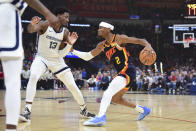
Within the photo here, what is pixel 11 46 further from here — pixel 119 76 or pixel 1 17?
pixel 119 76

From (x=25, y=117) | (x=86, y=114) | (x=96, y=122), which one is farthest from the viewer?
(x=86, y=114)

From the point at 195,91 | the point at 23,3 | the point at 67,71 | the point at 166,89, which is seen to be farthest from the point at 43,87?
the point at 23,3

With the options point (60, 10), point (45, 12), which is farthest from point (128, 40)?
point (45, 12)

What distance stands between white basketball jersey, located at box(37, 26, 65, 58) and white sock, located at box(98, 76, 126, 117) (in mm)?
1201

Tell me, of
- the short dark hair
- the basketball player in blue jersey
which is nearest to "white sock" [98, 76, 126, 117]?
the basketball player in blue jersey

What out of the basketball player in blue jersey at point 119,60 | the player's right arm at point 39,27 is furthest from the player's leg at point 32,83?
the basketball player in blue jersey at point 119,60

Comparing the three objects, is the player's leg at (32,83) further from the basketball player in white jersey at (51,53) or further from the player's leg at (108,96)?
the player's leg at (108,96)

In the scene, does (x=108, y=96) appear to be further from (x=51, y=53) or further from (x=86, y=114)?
(x=51, y=53)

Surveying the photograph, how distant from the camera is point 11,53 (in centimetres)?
280

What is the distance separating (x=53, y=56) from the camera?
575cm

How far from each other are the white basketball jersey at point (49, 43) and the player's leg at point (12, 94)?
2.86 metres

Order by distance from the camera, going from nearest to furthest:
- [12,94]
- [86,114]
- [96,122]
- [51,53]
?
[12,94] < [96,122] < [51,53] < [86,114]

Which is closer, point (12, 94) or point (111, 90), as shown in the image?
point (12, 94)

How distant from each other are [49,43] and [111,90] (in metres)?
1.42
